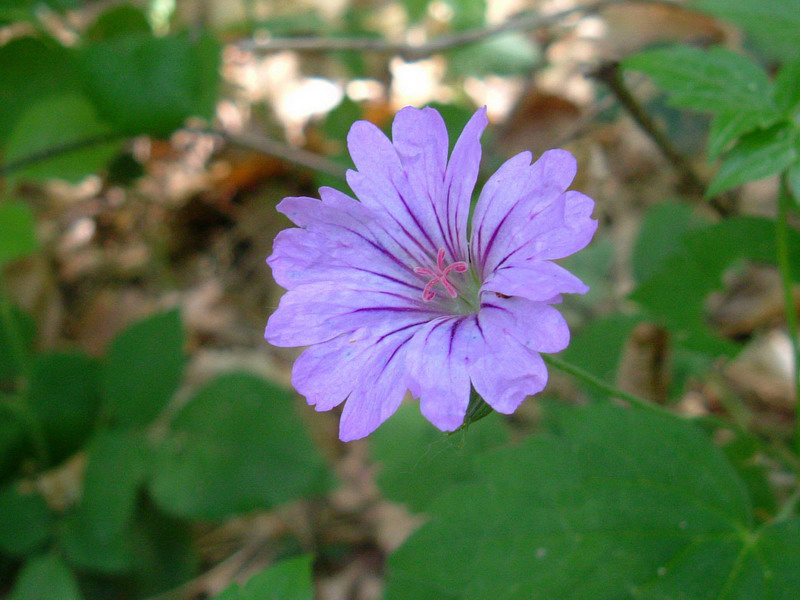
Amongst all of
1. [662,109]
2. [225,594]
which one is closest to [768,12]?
[225,594]

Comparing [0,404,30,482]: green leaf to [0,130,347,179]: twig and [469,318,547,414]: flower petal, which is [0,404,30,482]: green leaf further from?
[469,318,547,414]: flower petal

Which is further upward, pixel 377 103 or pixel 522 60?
pixel 522 60

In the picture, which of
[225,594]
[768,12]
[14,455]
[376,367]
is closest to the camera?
[376,367]

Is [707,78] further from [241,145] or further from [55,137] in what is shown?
[55,137]

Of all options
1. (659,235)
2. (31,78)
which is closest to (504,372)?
(659,235)

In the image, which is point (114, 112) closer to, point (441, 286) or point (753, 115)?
point (441, 286)

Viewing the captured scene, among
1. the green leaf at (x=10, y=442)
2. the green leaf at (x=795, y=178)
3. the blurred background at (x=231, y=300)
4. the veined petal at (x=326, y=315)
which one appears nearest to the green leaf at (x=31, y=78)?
the blurred background at (x=231, y=300)

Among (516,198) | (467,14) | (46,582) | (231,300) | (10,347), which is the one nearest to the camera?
(516,198)
